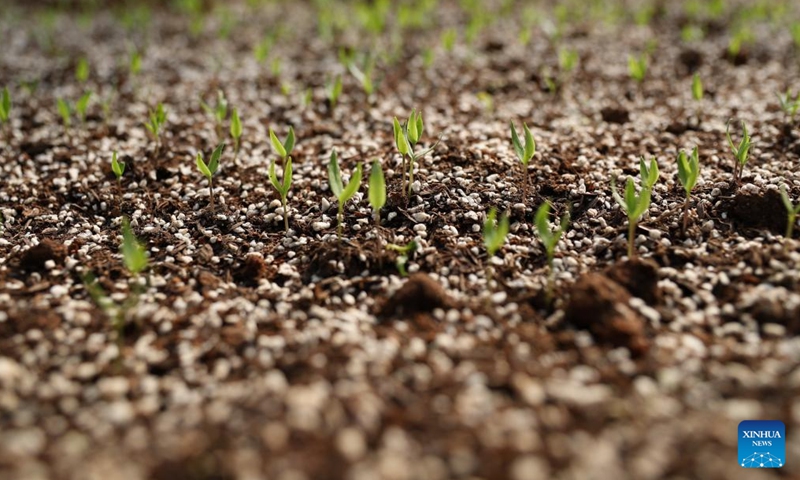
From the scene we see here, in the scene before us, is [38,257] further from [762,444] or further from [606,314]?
[762,444]

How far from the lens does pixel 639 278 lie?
198cm

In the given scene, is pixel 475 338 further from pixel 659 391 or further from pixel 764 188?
pixel 764 188

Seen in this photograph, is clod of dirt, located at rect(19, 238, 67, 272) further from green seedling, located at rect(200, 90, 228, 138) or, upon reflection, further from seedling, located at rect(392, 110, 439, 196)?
seedling, located at rect(392, 110, 439, 196)

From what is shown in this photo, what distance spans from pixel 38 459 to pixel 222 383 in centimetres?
44

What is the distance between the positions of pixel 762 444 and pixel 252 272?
5.20ft

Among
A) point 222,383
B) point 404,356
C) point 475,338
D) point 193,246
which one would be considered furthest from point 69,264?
point 475,338

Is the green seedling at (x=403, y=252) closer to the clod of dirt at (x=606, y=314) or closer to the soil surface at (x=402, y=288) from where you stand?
the soil surface at (x=402, y=288)

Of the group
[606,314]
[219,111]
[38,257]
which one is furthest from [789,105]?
[38,257]

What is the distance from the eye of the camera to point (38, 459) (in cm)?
140

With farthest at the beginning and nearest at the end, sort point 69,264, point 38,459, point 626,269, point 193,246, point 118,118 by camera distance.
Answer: point 118,118 < point 193,246 < point 69,264 < point 626,269 < point 38,459

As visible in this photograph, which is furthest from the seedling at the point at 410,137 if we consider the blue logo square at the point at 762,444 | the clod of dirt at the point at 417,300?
the blue logo square at the point at 762,444

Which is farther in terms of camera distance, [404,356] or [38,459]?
[404,356]

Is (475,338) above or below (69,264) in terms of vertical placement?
below

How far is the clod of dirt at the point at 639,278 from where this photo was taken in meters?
1.94
